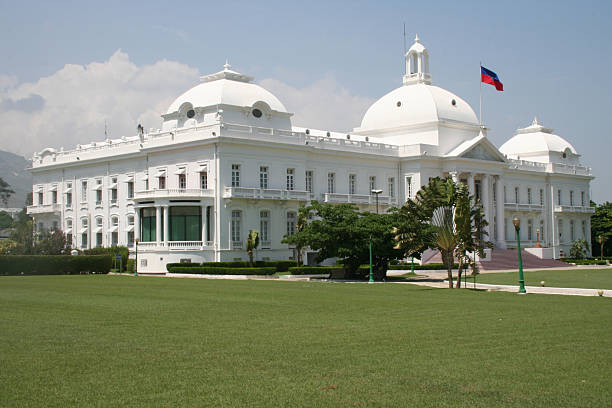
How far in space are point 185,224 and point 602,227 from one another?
60411 mm

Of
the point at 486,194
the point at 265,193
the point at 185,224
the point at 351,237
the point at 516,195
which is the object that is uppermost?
the point at 516,195

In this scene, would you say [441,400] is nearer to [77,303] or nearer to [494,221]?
[77,303]

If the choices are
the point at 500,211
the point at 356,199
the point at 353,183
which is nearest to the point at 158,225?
the point at 356,199

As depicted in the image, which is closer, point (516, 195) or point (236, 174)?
point (236, 174)

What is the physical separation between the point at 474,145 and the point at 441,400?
215 ft

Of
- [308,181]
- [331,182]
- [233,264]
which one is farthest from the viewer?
[331,182]

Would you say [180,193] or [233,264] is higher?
[180,193]

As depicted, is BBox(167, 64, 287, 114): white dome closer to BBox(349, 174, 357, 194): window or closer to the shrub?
BBox(349, 174, 357, 194): window

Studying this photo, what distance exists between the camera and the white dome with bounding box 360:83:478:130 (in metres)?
74.4

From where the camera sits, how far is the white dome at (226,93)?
6056cm

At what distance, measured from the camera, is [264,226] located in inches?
2397

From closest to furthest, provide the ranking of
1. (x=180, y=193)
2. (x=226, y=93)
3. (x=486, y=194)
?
(x=180, y=193), (x=226, y=93), (x=486, y=194)

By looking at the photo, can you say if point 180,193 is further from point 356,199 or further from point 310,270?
point 356,199

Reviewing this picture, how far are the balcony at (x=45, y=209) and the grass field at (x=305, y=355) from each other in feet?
174
